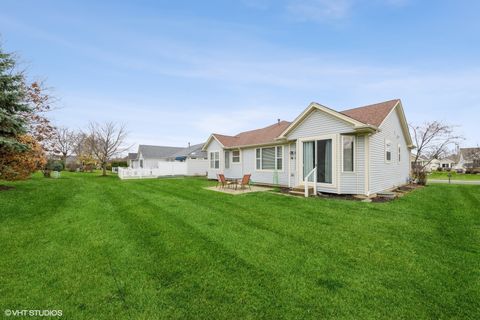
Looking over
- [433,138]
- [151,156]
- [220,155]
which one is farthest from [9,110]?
[433,138]

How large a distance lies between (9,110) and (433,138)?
1355 inches

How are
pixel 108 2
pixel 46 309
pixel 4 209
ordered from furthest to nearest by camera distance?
pixel 108 2 → pixel 4 209 → pixel 46 309

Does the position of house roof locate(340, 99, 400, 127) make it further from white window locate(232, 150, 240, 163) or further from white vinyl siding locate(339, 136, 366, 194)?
white window locate(232, 150, 240, 163)

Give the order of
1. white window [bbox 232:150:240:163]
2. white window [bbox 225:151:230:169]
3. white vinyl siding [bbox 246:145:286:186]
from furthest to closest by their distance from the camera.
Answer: white window [bbox 225:151:230:169] → white window [bbox 232:150:240:163] → white vinyl siding [bbox 246:145:286:186]

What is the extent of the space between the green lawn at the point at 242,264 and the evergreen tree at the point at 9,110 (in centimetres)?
438

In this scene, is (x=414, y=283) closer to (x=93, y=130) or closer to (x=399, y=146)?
(x=399, y=146)

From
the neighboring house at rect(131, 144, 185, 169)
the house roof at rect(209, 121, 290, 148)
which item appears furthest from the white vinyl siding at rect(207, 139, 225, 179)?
the neighboring house at rect(131, 144, 185, 169)

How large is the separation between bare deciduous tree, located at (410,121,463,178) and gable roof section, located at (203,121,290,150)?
1606 cm

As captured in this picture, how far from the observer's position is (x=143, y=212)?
6.94m

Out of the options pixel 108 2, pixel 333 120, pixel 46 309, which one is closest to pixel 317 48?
pixel 333 120

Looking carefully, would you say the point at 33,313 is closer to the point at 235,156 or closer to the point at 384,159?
the point at 384,159

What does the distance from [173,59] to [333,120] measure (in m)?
11.9

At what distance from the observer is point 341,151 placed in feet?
31.5

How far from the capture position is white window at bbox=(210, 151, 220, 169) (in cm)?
1864
